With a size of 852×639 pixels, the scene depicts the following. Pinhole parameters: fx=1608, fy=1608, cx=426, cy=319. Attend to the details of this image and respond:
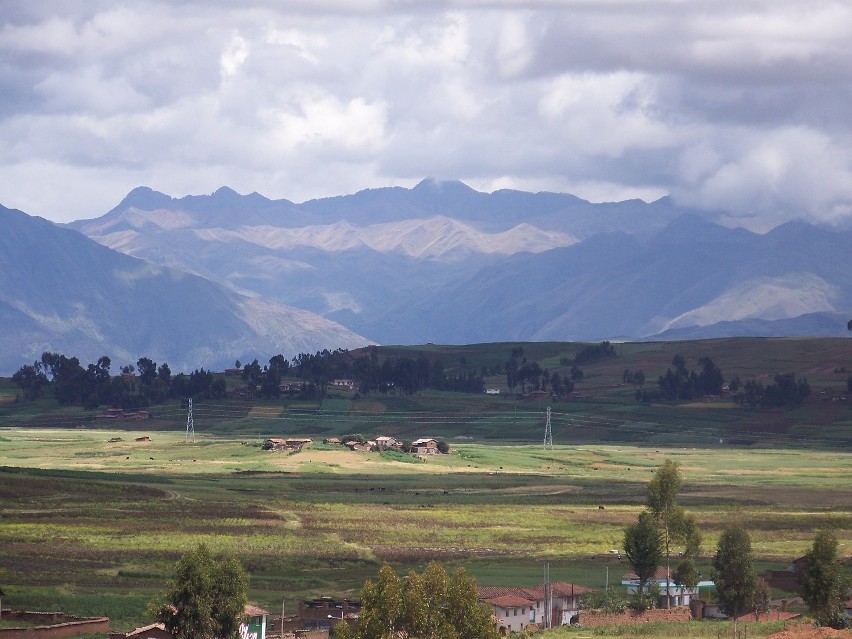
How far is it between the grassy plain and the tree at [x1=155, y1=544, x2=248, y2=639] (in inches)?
451

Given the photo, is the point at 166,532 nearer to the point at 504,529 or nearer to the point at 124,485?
the point at 504,529

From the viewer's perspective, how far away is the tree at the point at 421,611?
66.0 metres

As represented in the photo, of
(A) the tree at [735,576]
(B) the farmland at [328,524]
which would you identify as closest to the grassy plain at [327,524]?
(B) the farmland at [328,524]

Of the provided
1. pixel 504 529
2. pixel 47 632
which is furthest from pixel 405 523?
pixel 47 632

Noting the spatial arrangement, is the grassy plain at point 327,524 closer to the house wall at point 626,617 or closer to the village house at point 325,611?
the village house at point 325,611

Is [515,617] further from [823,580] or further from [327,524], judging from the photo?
[327,524]

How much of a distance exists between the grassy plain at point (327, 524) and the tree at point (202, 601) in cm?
1145

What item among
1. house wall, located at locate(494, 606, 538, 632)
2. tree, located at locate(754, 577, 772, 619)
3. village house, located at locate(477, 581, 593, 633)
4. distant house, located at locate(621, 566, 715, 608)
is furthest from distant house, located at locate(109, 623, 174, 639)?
tree, located at locate(754, 577, 772, 619)

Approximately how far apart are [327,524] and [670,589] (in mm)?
41155

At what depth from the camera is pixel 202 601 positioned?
7550 centimetres

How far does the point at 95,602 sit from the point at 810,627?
4015cm

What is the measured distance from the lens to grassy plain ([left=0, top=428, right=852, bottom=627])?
10769cm

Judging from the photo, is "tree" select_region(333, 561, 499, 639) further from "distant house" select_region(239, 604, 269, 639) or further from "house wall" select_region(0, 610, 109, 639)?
"house wall" select_region(0, 610, 109, 639)

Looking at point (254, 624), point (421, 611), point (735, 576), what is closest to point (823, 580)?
point (735, 576)
